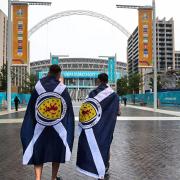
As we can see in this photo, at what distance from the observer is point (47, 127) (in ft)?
15.8

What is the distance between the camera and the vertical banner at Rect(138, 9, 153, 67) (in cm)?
3084

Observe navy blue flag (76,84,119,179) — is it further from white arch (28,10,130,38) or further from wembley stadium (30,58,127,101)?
wembley stadium (30,58,127,101)

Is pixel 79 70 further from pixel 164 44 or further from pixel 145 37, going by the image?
pixel 145 37

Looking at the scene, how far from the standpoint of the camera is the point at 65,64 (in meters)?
170

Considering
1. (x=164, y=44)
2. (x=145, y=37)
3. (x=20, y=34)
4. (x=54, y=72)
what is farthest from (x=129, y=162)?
(x=164, y=44)

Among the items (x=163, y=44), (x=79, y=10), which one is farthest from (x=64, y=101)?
(x=163, y=44)

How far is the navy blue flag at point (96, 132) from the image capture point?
495 cm

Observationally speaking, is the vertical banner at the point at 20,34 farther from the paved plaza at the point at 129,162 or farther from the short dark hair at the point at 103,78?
the short dark hair at the point at 103,78

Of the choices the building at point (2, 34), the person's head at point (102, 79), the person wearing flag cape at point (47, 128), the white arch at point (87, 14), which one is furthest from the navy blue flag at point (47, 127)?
the building at point (2, 34)

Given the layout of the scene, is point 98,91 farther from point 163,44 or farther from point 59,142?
point 163,44

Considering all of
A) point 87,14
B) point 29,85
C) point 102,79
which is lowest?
point 102,79

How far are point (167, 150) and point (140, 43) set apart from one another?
23.1 metres

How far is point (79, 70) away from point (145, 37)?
139457 millimetres

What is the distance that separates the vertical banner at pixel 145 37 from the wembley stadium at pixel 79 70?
112401 millimetres
